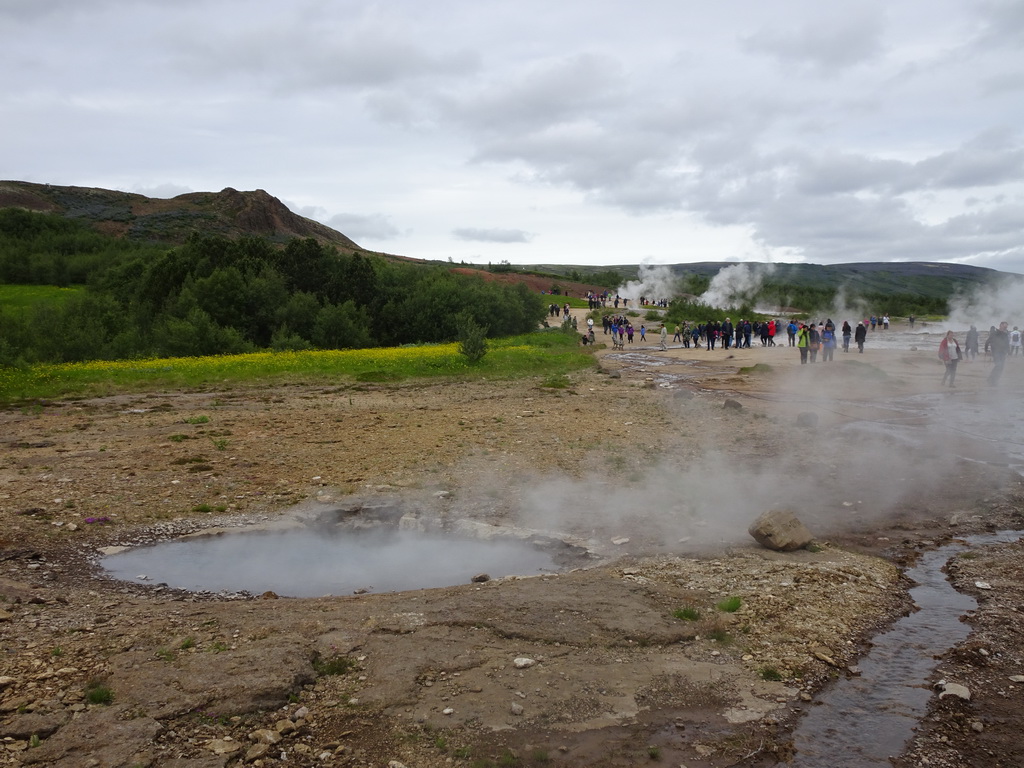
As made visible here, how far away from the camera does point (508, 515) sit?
9.67 metres

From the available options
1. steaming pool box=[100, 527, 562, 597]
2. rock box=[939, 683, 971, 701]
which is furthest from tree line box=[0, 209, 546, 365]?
rock box=[939, 683, 971, 701]

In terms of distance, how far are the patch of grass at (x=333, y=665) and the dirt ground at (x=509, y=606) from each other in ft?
0.17

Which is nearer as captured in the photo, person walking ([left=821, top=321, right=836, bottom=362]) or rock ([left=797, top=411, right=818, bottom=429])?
rock ([left=797, top=411, right=818, bottom=429])

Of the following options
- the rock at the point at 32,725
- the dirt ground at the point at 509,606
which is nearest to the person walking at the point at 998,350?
the dirt ground at the point at 509,606

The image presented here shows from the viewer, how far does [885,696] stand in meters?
5.21

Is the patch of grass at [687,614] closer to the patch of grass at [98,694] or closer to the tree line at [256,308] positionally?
the patch of grass at [98,694]

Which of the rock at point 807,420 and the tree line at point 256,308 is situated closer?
the rock at point 807,420

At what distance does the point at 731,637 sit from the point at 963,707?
5.24 ft

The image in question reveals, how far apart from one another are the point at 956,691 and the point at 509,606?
3.35 meters

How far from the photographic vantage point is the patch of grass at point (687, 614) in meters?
6.24

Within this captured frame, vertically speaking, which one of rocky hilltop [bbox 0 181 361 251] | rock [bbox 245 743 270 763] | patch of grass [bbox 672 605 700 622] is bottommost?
rock [bbox 245 743 270 763]

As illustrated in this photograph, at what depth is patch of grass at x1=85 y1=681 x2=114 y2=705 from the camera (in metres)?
4.80

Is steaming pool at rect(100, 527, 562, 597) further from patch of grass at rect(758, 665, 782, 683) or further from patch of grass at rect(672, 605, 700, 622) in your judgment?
patch of grass at rect(758, 665, 782, 683)

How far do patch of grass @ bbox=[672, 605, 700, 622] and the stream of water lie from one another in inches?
47.9
